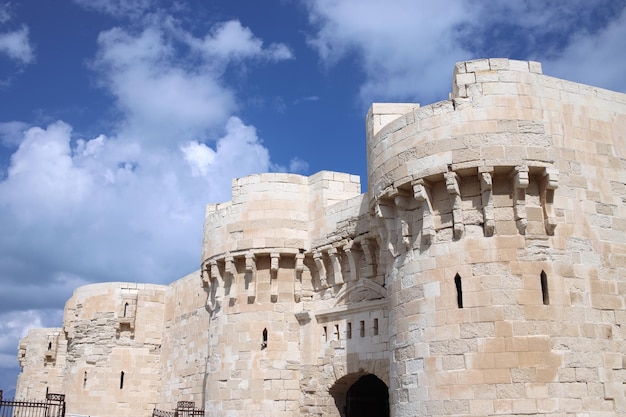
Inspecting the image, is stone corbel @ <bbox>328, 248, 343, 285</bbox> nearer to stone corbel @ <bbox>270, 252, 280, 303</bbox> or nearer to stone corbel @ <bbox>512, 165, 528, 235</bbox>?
stone corbel @ <bbox>270, 252, 280, 303</bbox>

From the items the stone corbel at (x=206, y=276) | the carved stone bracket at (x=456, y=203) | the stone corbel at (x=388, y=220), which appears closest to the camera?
the carved stone bracket at (x=456, y=203)

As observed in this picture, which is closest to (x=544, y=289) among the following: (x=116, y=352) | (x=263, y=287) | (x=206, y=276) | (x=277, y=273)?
(x=277, y=273)

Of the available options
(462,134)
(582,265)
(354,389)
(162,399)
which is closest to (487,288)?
(582,265)

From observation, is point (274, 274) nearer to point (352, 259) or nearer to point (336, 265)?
point (336, 265)

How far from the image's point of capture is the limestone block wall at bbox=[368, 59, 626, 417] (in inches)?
360

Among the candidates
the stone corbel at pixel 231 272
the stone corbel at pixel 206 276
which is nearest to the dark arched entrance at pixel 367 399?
the stone corbel at pixel 231 272

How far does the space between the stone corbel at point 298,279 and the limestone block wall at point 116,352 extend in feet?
33.5

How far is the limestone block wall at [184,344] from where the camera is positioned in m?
18.8

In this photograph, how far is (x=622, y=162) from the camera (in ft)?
34.4

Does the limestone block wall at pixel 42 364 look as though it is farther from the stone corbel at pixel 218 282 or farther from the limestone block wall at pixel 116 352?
the stone corbel at pixel 218 282

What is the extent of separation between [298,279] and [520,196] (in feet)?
19.4

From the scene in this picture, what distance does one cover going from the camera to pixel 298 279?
14398 millimetres

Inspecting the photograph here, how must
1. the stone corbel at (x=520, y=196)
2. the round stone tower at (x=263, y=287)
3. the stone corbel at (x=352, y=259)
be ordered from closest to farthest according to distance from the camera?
1. the stone corbel at (x=520, y=196)
2. the stone corbel at (x=352, y=259)
3. the round stone tower at (x=263, y=287)

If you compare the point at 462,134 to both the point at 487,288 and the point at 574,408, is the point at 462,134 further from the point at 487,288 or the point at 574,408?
the point at 574,408
